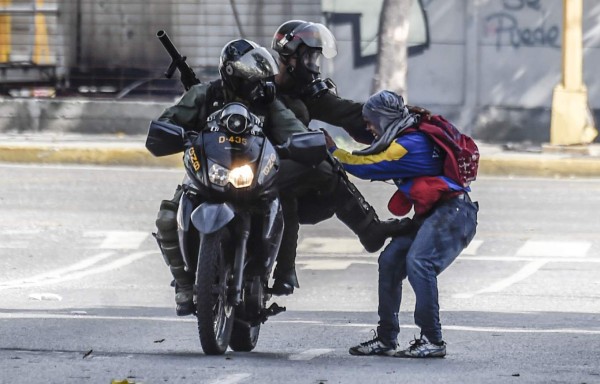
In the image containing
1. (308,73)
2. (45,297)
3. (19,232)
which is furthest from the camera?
(19,232)

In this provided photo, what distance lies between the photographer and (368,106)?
27.2ft

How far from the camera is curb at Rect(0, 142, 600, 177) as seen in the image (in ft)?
65.9

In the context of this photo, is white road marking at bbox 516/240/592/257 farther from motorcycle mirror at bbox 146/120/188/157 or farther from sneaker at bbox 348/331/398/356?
motorcycle mirror at bbox 146/120/188/157

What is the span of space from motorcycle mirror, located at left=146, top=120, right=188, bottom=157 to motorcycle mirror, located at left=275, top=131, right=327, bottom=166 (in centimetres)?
45

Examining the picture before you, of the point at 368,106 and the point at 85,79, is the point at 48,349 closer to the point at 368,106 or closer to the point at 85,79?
the point at 368,106

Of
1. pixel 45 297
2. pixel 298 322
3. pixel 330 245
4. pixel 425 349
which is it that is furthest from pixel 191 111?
pixel 330 245

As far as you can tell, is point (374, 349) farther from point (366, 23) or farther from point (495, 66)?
point (366, 23)

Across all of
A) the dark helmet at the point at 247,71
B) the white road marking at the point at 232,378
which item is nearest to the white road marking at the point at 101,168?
the dark helmet at the point at 247,71

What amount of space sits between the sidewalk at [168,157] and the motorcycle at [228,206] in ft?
40.7

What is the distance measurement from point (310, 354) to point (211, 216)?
1.04 m

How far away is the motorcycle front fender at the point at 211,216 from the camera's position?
24.6 ft

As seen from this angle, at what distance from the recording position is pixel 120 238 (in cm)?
1441

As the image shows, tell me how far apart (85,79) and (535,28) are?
6.21m

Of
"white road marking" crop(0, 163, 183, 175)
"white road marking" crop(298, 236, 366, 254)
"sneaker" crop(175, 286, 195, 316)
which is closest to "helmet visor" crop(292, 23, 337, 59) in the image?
"sneaker" crop(175, 286, 195, 316)
